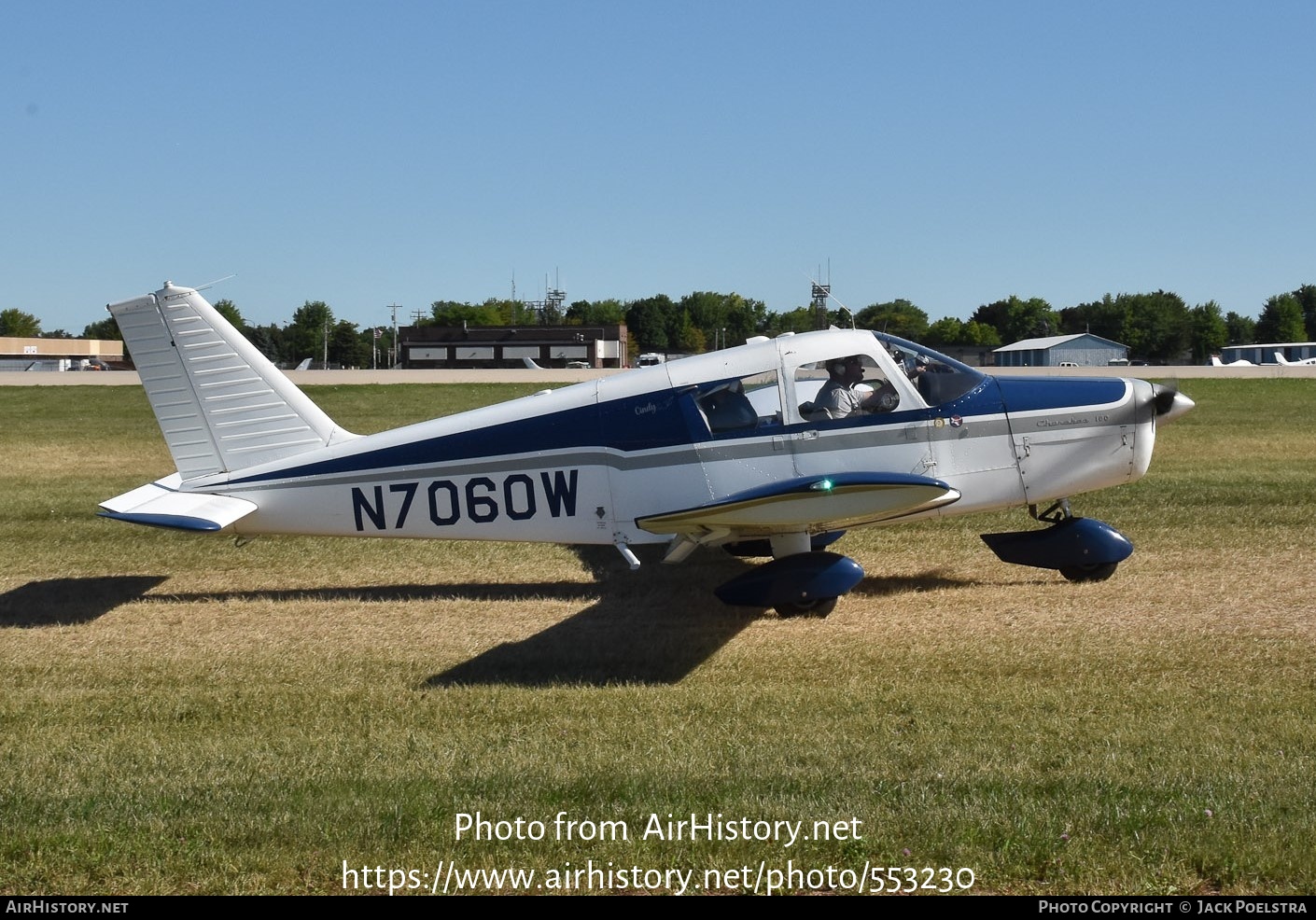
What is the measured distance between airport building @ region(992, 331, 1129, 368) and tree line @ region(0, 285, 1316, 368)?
6125 mm

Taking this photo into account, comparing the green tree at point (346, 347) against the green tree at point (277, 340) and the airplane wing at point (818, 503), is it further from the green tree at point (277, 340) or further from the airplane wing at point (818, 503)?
the airplane wing at point (818, 503)

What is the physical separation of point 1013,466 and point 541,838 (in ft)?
18.4

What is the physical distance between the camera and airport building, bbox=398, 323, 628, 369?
98.6m

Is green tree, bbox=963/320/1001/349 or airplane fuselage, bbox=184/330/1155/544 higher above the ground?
green tree, bbox=963/320/1001/349

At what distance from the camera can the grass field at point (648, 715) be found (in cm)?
499

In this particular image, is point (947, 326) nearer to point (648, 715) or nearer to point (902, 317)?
point (902, 317)

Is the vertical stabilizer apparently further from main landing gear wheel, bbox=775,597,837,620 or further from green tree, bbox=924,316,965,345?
green tree, bbox=924,316,965,345

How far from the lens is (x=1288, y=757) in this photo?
19.4 ft

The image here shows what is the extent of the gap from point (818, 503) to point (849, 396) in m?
1.33

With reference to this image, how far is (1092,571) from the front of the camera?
9867 millimetres

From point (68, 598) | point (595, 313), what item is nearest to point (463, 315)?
point (595, 313)

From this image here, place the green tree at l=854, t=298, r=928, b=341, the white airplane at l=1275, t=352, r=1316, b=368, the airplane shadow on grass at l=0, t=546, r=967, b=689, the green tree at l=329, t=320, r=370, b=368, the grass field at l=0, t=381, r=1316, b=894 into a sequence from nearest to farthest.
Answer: the grass field at l=0, t=381, r=1316, b=894
the airplane shadow on grass at l=0, t=546, r=967, b=689
the white airplane at l=1275, t=352, r=1316, b=368
the green tree at l=854, t=298, r=928, b=341
the green tree at l=329, t=320, r=370, b=368

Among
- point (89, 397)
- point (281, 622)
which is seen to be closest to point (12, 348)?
point (89, 397)

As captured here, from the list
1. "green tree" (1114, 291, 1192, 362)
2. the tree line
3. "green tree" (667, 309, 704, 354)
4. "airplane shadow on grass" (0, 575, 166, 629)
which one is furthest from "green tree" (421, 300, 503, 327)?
"airplane shadow on grass" (0, 575, 166, 629)
